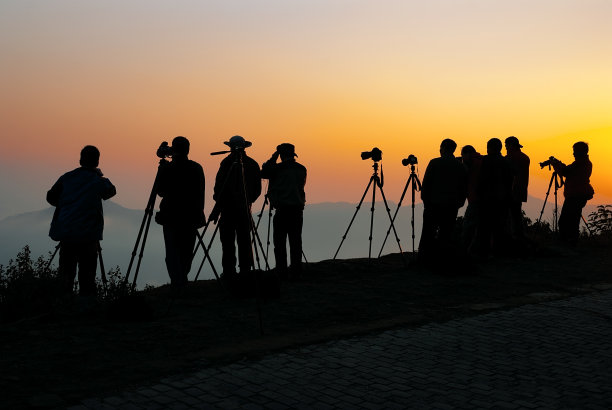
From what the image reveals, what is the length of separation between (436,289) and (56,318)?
591 cm

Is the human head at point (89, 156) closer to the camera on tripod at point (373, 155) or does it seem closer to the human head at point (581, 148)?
the camera on tripod at point (373, 155)

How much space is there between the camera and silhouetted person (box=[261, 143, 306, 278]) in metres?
12.1

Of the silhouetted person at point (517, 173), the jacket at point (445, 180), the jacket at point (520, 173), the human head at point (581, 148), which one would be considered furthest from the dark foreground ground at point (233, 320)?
the human head at point (581, 148)

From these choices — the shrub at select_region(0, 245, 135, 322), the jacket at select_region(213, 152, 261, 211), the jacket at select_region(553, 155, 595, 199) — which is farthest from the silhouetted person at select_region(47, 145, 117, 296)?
the jacket at select_region(553, 155, 595, 199)

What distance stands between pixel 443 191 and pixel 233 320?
5.75 metres

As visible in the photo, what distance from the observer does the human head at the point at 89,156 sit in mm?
9344

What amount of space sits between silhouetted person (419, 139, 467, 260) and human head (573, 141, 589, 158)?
187 inches

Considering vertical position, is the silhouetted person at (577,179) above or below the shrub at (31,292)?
above

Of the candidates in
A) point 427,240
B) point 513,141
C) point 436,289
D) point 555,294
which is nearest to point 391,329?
point 436,289

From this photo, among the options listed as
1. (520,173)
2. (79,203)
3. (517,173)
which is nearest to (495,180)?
(517,173)

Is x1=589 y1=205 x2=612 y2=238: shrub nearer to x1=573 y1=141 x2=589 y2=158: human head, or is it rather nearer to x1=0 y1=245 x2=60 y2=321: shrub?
x1=573 y1=141 x2=589 y2=158: human head

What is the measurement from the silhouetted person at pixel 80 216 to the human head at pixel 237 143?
74.0 inches

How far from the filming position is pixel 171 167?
10055mm

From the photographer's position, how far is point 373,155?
1348 cm
